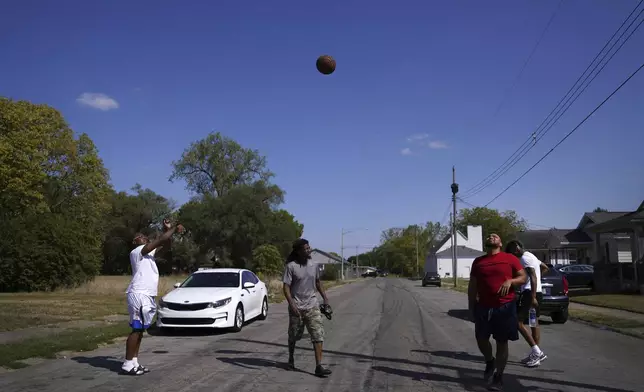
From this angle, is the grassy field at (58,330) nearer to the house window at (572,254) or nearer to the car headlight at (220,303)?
the car headlight at (220,303)

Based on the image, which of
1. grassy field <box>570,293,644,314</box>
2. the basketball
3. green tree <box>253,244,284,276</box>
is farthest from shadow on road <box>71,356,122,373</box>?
green tree <box>253,244,284,276</box>

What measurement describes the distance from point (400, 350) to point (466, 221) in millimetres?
113787

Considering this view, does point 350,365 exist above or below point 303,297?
below

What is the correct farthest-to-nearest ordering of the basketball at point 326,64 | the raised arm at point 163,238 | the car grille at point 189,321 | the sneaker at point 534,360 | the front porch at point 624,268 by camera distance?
the front porch at point 624,268, the basketball at point 326,64, the car grille at point 189,321, the sneaker at point 534,360, the raised arm at point 163,238

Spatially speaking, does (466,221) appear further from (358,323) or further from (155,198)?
(358,323)

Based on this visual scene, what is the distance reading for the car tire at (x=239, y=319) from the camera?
1231 cm

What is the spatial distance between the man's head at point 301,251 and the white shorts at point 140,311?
2083 millimetres

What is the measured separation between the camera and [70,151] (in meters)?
40.7

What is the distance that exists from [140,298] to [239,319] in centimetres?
536

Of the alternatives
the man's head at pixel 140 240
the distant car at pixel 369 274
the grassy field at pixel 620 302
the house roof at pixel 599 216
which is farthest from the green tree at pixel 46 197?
the distant car at pixel 369 274

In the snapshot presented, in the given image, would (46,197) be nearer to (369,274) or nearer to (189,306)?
(189,306)

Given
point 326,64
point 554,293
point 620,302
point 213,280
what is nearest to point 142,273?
point 213,280

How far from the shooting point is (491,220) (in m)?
111

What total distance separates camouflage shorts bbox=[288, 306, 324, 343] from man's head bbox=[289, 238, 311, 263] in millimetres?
692
